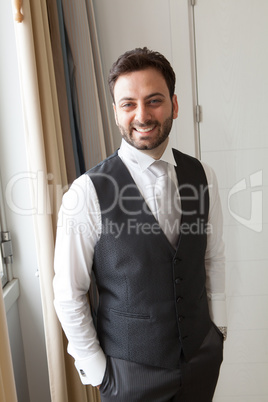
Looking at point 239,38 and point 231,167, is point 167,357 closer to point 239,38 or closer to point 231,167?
point 231,167

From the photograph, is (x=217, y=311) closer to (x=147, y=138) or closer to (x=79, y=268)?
(x=79, y=268)

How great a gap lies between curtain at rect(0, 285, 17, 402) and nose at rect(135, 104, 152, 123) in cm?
59

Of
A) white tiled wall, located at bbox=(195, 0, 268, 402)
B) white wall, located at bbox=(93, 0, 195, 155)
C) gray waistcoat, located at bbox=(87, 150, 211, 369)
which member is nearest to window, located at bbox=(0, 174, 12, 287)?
gray waistcoat, located at bbox=(87, 150, 211, 369)

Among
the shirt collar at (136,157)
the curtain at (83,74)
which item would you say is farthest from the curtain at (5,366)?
the curtain at (83,74)

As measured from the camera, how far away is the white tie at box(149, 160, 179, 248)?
1290 millimetres

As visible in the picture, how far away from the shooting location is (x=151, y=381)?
127 cm

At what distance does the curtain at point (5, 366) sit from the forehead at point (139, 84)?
636mm

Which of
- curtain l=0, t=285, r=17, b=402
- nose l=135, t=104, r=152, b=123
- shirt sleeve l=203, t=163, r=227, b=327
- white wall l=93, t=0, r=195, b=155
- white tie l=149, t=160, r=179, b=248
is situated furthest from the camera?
white wall l=93, t=0, r=195, b=155

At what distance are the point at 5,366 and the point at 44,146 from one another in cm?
70

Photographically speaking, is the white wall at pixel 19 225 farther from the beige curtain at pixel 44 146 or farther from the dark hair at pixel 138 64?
the dark hair at pixel 138 64

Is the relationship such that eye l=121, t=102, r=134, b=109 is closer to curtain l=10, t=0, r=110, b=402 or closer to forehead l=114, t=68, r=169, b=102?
forehead l=114, t=68, r=169, b=102

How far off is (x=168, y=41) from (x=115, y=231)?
1152 mm

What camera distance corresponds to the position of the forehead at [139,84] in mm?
1197

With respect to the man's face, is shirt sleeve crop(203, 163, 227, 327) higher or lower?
lower
